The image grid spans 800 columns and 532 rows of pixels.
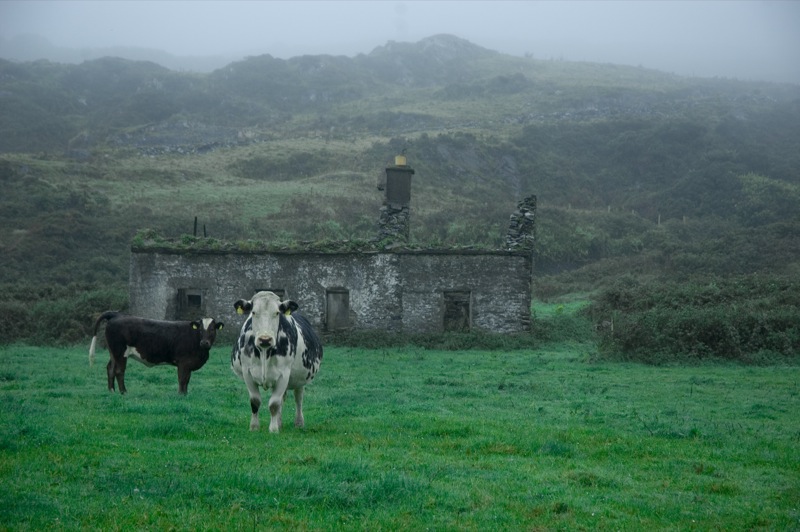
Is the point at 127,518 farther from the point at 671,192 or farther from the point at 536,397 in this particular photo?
the point at 671,192

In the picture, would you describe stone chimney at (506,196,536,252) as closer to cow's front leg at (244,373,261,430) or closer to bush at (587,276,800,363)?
bush at (587,276,800,363)

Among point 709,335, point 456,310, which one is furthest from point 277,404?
point 456,310

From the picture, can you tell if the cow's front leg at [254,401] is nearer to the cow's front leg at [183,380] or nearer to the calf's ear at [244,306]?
the calf's ear at [244,306]

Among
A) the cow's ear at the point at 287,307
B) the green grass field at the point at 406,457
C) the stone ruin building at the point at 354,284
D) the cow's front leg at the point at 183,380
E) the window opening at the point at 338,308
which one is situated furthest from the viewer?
the window opening at the point at 338,308

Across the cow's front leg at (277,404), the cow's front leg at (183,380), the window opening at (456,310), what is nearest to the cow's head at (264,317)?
the cow's front leg at (277,404)

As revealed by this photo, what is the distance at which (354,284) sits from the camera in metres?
29.8

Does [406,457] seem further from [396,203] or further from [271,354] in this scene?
[396,203]

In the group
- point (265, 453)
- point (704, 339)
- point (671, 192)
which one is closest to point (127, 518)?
point (265, 453)

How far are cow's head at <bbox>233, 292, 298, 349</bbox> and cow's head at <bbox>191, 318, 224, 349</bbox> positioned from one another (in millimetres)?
4466

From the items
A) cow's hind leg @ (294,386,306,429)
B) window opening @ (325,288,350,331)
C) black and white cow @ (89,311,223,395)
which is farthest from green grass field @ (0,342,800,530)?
window opening @ (325,288,350,331)

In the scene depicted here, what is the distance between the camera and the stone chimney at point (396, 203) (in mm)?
32750

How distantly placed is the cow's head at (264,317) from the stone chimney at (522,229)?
62.9ft

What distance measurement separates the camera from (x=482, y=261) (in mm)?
29891

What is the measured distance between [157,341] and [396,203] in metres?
17.7
